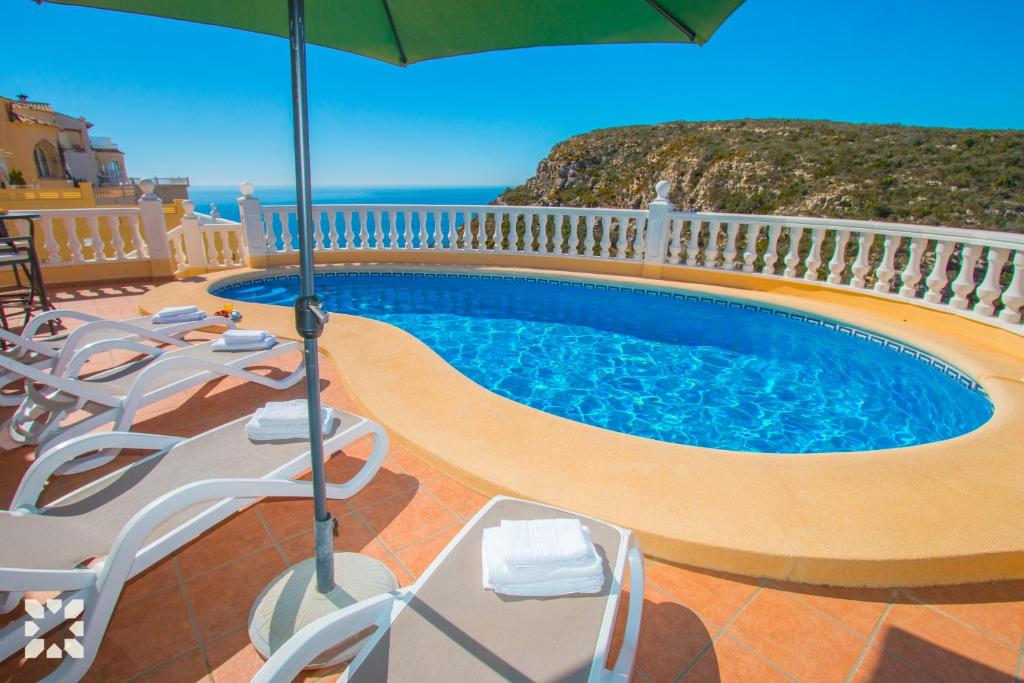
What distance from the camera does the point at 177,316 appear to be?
16.3ft

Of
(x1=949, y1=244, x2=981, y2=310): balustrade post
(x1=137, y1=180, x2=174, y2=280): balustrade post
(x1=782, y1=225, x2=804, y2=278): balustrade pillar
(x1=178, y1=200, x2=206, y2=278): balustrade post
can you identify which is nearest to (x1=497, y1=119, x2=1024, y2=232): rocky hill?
(x1=782, y1=225, x2=804, y2=278): balustrade pillar

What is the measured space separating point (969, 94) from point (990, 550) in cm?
7690

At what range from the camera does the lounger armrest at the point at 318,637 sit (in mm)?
1269

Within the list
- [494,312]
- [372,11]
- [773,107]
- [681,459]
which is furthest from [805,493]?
[773,107]

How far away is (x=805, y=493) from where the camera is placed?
2711mm

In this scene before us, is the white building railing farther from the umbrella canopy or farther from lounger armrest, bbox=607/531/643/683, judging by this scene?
lounger armrest, bbox=607/531/643/683

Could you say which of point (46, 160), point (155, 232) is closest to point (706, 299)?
point (155, 232)

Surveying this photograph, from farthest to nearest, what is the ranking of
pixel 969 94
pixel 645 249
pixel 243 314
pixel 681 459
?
1. pixel 969 94
2. pixel 645 249
3. pixel 243 314
4. pixel 681 459

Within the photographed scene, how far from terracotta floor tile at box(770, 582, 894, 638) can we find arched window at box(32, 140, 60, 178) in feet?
179

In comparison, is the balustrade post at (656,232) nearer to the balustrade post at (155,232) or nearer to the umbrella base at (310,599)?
the umbrella base at (310,599)

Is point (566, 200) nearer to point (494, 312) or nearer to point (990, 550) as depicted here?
point (494, 312)

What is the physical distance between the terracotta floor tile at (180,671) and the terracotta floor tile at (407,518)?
0.90 metres

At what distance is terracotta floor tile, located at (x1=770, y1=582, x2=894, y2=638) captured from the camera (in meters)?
2.09

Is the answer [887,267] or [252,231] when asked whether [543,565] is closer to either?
[887,267]
